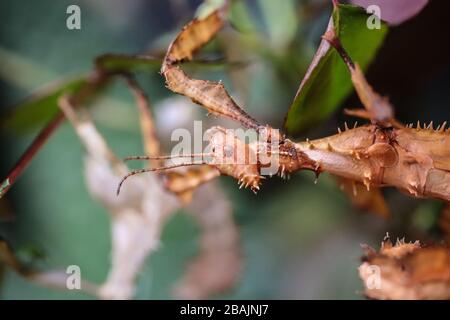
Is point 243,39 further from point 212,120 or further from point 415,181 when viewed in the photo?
point 415,181

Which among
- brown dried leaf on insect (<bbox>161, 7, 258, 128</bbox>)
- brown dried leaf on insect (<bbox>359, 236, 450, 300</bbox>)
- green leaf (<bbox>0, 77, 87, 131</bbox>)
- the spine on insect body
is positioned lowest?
brown dried leaf on insect (<bbox>359, 236, 450, 300</bbox>)

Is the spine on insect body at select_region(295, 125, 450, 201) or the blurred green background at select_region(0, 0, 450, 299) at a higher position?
the blurred green background at select_region(0, 0, 450, 299)

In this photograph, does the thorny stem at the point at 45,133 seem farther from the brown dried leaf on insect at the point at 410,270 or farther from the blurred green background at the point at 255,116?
the brown dried leaf on insect at the point at 410,270

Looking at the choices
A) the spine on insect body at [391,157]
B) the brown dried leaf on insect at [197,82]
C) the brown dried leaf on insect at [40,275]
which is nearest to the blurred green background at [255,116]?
the brown dried leaf on insect at [40,275]

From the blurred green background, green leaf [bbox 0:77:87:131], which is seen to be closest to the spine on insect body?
the blurred green background

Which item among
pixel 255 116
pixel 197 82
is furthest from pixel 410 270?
pixel 255 116

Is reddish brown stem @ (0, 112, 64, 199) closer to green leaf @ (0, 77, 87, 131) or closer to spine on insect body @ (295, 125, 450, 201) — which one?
green leaf @ (0, 77, 87, 131)

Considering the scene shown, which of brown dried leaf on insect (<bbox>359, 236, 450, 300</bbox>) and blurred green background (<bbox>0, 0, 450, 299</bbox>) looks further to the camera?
blurred green background (<bbox>0, 0, 450, 299</bbox>)
